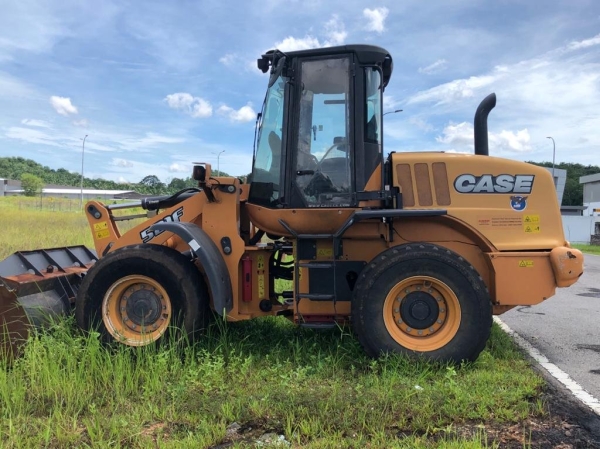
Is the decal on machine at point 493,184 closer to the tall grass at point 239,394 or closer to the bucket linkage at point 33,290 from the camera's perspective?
the tall grass at point 239,394

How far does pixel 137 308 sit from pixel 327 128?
2.49 meters

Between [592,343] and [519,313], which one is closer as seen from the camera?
[592,343]

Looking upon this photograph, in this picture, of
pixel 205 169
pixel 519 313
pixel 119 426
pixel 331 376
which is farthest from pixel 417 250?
pixel 519 313

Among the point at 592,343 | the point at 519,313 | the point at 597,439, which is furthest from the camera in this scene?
the point at 519,313

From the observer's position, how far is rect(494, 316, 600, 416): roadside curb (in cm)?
377

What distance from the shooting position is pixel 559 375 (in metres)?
4.43

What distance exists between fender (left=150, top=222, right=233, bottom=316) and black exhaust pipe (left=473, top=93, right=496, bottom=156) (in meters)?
2.92

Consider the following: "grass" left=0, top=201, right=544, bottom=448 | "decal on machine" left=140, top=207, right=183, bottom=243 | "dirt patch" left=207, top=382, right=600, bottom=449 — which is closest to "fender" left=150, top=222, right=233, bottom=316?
"decal on machine" left=140, top=207, right=183, bottom=243

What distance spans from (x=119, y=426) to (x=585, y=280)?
1180cm

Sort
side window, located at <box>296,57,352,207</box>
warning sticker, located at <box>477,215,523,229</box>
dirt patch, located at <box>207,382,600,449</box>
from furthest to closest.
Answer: side window, located at <box>296,57,352,207</box>
warning sticker, located at <box>477,215,523,229</box>
dirt patch, located at <box>207,382,600,449</box>

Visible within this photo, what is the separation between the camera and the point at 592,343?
5.62 metres

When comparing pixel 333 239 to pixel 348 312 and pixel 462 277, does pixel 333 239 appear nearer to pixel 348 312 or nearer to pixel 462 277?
pixel 348 312

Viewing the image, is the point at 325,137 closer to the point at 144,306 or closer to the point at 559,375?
the point at 144,306

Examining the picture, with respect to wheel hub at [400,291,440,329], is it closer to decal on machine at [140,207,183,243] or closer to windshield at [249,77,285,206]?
windshield at [249,77,285,206]
